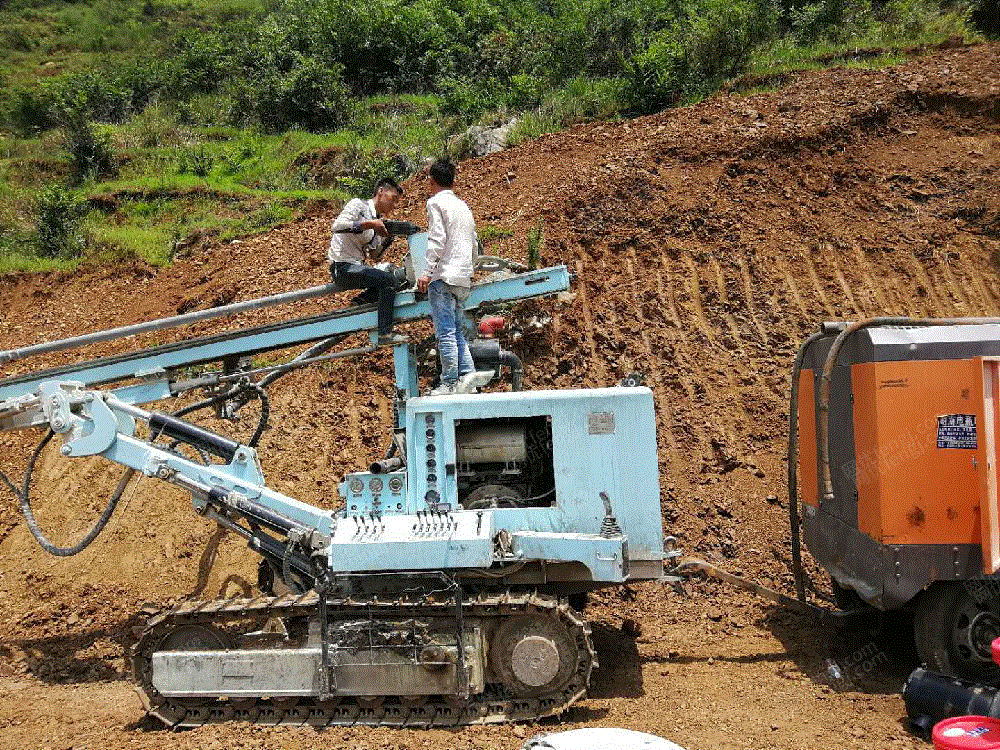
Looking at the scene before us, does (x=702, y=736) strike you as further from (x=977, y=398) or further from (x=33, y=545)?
(x=33, y=545)

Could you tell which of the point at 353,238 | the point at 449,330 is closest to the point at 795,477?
the point at 449,330

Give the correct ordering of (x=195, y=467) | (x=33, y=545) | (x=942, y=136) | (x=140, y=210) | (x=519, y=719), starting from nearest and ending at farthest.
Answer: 1. (x=519, y=719)
2. (x=195, y=467)
3. (x=33, y=545)
4. (x=942, y=136)
5. (x=140, y=210)

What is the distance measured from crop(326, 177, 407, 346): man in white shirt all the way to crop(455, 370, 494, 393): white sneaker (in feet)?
2.09

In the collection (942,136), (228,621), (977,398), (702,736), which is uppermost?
(942,136)

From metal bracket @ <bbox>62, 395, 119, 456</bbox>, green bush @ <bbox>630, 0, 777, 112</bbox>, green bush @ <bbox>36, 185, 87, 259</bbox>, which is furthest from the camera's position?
green bush @ <bbox>630, 0, 777, 112</bbox>

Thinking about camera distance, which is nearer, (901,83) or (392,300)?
(392,300)

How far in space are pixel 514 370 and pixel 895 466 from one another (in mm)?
2818

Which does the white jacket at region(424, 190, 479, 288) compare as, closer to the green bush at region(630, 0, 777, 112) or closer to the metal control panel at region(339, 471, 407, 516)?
the metal control panel at region(339, 471, 407, 516)

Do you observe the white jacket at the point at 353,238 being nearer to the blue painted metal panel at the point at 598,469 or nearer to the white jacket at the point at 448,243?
the white jacket at the point at 448,243

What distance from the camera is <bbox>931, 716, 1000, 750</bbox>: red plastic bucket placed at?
12.5 ft

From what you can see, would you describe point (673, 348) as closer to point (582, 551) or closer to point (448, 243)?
point (448, 243)

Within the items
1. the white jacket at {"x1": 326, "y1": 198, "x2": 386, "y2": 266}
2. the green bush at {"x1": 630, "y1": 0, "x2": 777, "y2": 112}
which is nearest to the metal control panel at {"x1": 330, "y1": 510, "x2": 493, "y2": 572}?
the white jacket at {"x1": 326, "y1": 198, "x2": 386, "y2": 266}

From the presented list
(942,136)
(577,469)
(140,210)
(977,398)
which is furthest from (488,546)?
(140,210)

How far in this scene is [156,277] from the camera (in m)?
13.8
